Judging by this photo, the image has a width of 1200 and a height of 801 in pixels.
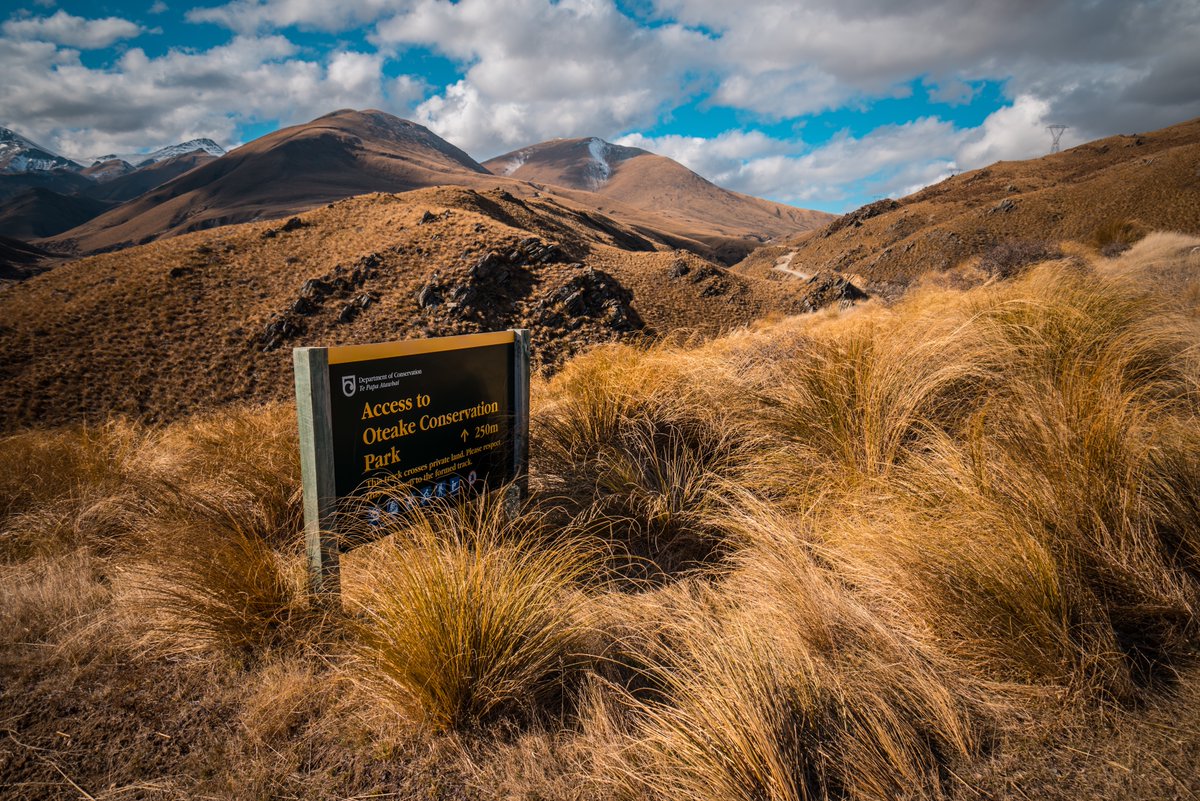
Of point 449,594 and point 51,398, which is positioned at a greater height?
point 449,594

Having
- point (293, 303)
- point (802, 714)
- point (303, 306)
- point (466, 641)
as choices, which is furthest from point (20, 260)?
point (802, 714)

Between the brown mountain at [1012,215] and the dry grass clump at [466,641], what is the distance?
16.7 meters

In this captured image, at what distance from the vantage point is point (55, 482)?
3.88 m

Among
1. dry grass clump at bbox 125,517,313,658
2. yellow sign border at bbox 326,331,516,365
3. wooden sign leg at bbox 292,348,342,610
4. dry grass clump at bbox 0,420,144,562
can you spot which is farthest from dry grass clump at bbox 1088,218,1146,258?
dry grass clump at bbox 0,420,144,562

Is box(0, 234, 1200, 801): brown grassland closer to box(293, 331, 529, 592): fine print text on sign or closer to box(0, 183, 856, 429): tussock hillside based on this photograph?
box(293, 331, 529, 592): fine print text on sign

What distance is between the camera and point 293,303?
967 inches

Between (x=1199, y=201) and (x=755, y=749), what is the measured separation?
4696 centimetres

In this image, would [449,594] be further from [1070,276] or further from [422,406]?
[1070,276]

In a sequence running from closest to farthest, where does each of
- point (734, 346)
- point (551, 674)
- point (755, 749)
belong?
point (755, 749), point (551, 674), point (734, 346)

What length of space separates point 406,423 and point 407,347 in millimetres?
390

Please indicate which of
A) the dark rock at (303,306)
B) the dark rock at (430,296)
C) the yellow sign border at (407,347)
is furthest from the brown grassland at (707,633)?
the dark rock at (303,306)

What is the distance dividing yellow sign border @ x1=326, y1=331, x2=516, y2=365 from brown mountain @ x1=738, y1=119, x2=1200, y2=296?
16014mm

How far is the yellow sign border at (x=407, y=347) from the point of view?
2.37 metres

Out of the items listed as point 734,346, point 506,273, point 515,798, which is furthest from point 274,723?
point 506,273
